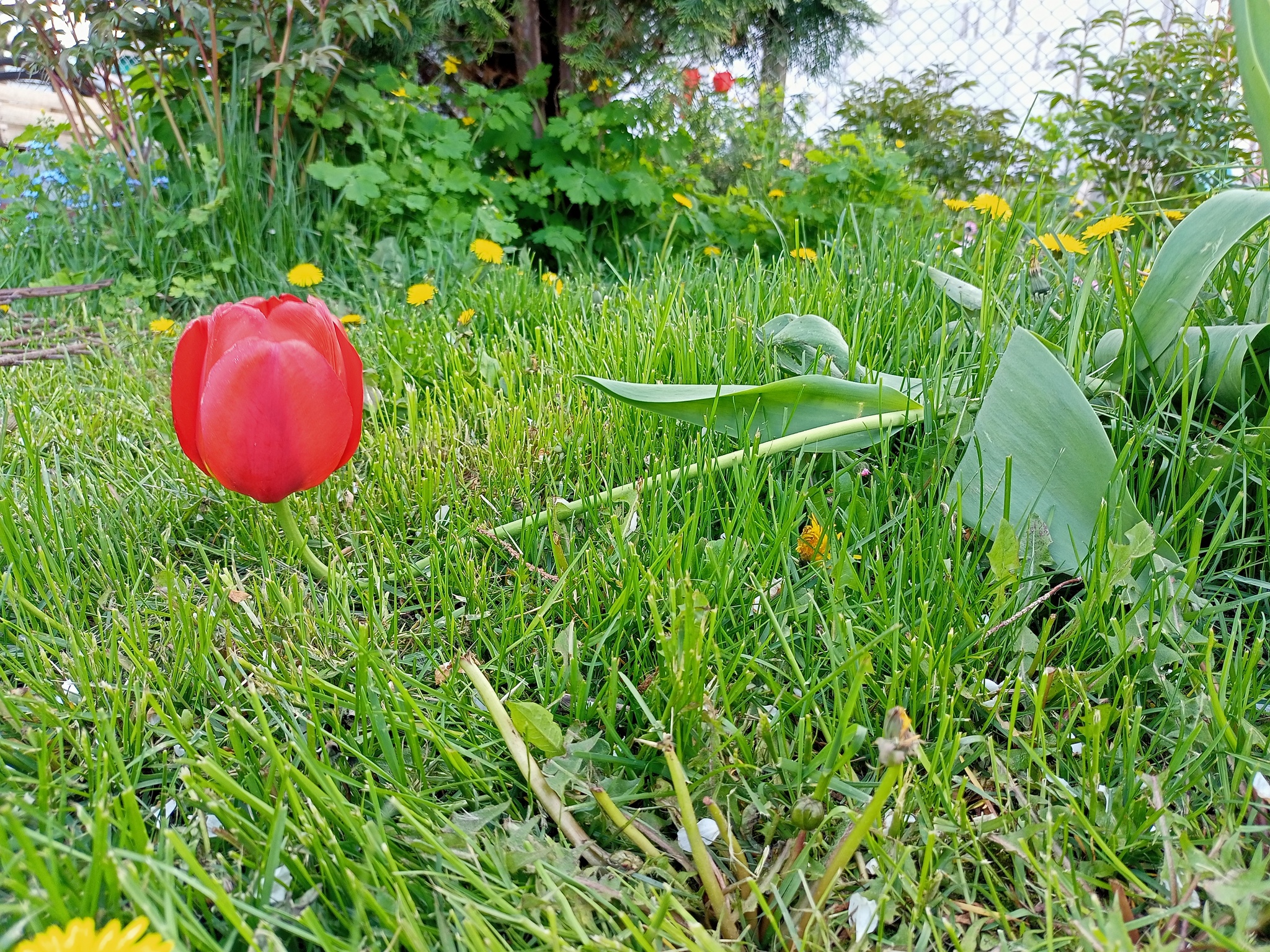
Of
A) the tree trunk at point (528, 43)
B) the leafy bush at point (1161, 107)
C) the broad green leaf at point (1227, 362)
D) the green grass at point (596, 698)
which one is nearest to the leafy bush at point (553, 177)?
the tree trunk at point (528, 43)

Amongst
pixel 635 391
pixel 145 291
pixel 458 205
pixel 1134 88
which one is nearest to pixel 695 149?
pixel 458 205

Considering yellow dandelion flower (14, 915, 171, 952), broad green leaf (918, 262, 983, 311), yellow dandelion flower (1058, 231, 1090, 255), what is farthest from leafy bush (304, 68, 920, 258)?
yellow dandelion flower (14, 915, 171, 952)

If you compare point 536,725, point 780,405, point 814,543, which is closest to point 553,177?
point 780,405

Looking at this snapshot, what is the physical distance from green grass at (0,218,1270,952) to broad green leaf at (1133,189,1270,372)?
0.29 feet

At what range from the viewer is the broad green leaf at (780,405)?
108 centimetres

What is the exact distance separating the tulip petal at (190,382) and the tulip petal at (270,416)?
2cm

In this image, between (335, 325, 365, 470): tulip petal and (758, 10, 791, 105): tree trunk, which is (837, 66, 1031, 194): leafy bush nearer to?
(758, 10, 791, 105): tree trunk

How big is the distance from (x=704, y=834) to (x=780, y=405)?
0.57 metres

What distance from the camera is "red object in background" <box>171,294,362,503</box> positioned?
78cm

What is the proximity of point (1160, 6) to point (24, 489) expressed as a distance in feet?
23.4

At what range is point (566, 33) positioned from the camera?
350 cm

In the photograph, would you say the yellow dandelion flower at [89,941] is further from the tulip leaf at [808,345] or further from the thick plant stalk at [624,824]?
the tulip leaf at [808,345]

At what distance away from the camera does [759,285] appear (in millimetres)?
1802

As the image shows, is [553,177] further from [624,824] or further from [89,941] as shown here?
[89,941]
